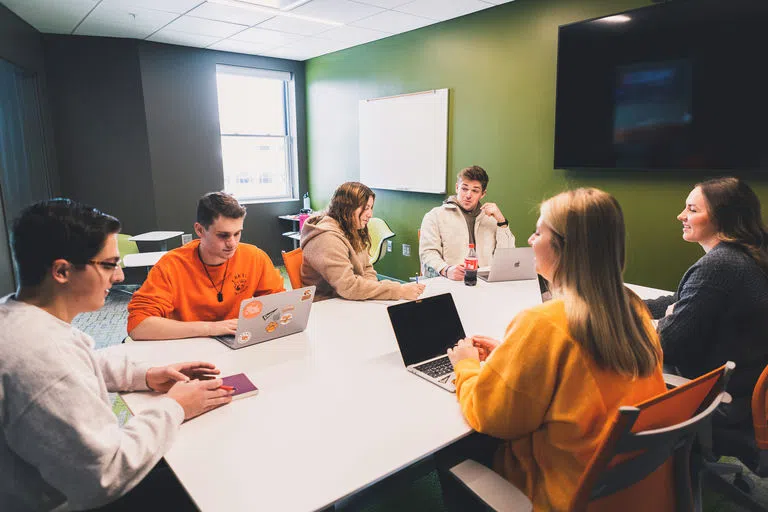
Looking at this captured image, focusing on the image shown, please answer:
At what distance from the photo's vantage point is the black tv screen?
8.93 ft

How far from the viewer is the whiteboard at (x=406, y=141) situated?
4.63 metres

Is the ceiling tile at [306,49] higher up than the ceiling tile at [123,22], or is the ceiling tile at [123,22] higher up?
the ceiling tile at [306,49]

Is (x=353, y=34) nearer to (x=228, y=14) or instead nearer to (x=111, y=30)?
(x=228, y=14)

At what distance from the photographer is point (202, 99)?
552 centimetres

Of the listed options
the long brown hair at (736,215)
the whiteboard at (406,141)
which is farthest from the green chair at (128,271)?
the long brown hair at (736,215)

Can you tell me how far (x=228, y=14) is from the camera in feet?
13.5

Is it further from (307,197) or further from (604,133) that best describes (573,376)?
(307,197)

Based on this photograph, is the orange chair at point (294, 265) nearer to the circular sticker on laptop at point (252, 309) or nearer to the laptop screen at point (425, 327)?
the circular sticker on laptop at point (252, 309)

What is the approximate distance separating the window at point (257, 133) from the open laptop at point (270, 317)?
4475mm

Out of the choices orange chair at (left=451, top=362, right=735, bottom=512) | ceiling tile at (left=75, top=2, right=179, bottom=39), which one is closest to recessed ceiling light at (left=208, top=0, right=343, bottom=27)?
ceiling tile at (left=75, top=2, right=179, bottom=39)

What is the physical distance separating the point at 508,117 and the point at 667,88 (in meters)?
1.25

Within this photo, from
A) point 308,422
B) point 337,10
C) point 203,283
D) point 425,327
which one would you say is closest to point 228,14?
point 337,10

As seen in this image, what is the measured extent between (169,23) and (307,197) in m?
2.63

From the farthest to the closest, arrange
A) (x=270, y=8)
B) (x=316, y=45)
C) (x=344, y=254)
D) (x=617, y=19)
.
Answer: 1. (x=316, y=45)
2. (x=270, y=8)
3. (x=617, y=19)
4. (x=344, y=254)
